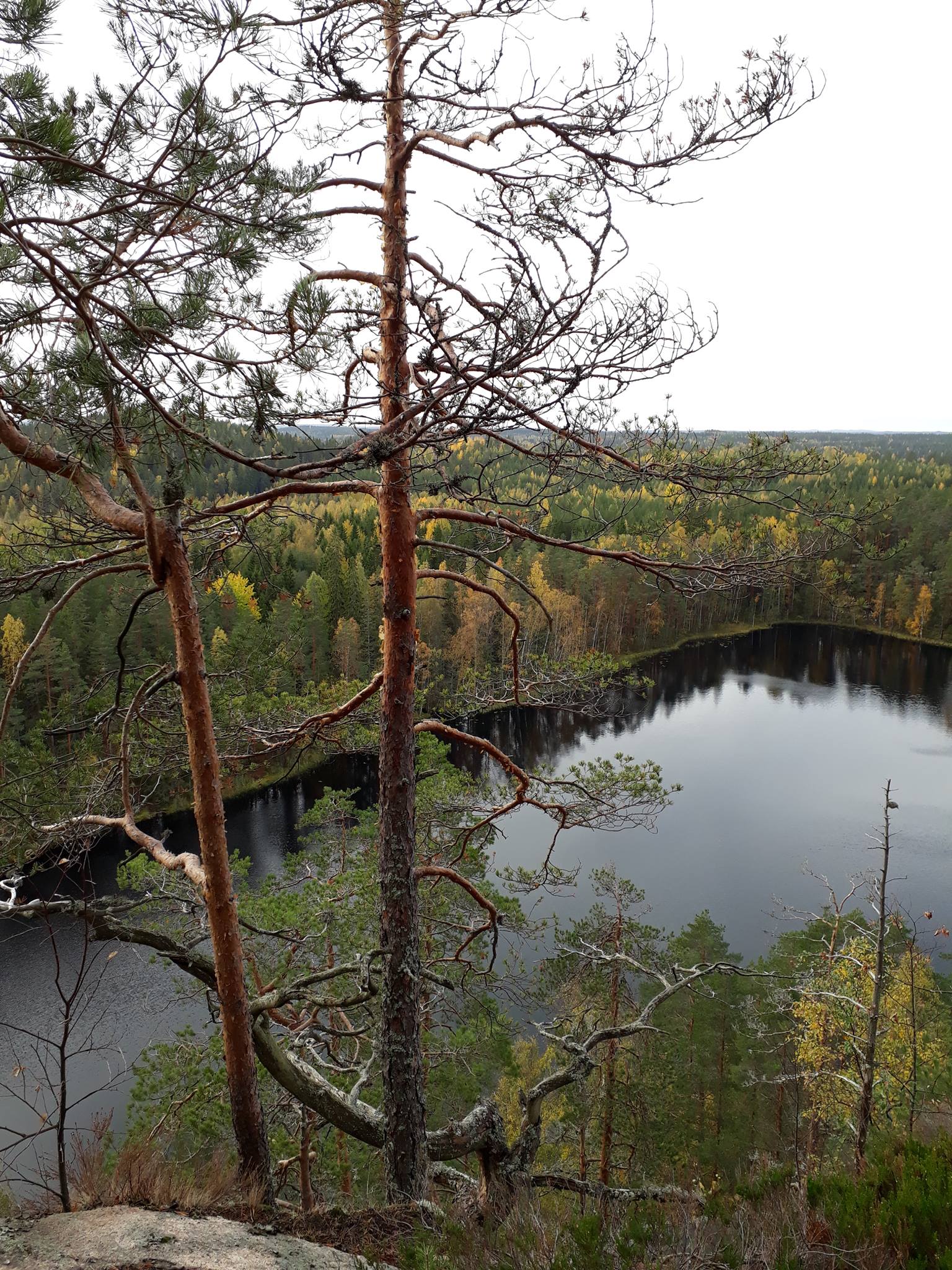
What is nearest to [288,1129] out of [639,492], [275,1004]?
[275,1004]

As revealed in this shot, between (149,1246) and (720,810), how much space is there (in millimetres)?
19033

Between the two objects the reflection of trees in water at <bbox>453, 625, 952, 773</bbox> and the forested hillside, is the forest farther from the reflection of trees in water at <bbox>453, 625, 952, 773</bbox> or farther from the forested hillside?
the reflection of trees in water at <bbox>453, 625, 952, 773</bbox>

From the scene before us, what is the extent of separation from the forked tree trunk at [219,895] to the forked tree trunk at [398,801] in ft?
1.75

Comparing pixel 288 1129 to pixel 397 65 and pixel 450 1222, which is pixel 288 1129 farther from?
pixel 397 65

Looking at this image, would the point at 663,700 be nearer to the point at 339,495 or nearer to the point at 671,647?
the point at 671,647

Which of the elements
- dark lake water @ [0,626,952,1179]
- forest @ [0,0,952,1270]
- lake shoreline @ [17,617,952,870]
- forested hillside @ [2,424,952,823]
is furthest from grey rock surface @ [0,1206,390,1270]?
lake shoreline @ [17,617,952,870]

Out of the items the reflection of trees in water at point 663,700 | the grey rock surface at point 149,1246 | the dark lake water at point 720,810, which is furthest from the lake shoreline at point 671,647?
the grey rock surface at point 149,1246

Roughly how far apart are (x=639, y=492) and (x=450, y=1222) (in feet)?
9.52

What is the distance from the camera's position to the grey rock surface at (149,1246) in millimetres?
2170

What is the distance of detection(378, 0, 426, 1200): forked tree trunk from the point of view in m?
3.09

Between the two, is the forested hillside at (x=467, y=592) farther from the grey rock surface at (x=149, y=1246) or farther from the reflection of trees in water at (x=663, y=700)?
the grey rock surface at (x=149, y=1246)

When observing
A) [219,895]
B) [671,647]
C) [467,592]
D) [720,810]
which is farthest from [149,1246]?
[671,647]

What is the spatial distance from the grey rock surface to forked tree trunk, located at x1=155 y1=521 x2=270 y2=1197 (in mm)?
494

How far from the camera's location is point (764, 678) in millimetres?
31516
